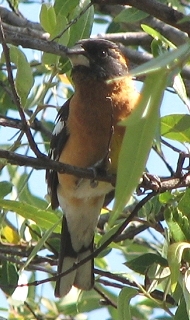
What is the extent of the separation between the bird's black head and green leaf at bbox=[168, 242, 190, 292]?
5.14 ft

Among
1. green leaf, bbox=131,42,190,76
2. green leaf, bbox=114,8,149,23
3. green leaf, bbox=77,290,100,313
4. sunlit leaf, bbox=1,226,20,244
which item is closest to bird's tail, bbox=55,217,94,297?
green leaf, bbox=77,290,100,313

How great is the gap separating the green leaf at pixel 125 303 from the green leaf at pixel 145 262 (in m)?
0.21

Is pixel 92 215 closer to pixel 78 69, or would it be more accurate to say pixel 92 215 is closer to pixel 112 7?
pixel 78 69

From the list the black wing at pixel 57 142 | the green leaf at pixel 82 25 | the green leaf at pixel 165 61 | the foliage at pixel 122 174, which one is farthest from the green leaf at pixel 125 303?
the green leaf at pixel 165 61

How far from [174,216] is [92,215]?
5.40ft

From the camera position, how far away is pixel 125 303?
9.77 ft

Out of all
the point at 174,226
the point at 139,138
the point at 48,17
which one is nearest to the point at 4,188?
the point at 48,17

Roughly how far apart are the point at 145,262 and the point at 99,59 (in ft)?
5.25

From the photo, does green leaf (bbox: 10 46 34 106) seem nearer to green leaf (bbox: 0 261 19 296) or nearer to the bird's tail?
green leaf (bbox: 0 261 19 296)

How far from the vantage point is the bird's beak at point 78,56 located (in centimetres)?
364

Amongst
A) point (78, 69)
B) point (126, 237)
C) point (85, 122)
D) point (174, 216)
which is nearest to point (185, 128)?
point (174, 216)

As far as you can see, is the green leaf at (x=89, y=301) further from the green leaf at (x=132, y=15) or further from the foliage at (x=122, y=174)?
the green leaf at (x=132, y=15)

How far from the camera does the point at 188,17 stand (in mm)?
1665

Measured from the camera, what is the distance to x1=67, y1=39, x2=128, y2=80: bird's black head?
407cm
